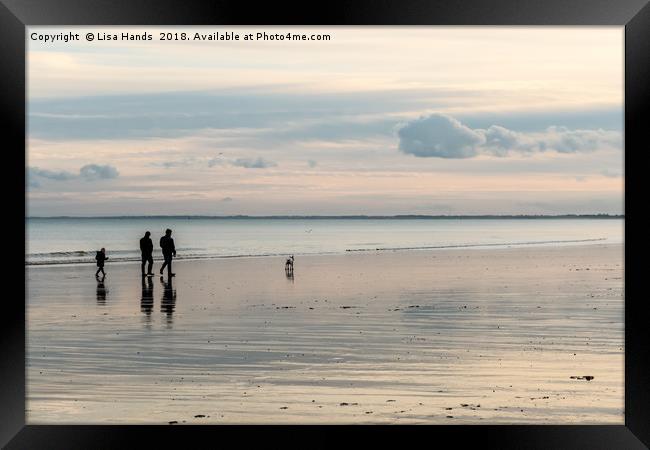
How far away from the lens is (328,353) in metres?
13.4

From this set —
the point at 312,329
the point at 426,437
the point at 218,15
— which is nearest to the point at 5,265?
the point at 218,15

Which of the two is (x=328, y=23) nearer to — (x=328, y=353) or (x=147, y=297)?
(x=328, y=353)

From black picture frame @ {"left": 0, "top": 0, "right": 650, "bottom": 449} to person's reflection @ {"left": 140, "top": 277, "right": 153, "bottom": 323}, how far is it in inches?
378

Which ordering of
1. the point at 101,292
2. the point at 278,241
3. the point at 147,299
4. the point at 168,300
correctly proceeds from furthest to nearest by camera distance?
the point at 278,241
the point at 101,292
the point at 147,299
the point at 168,300

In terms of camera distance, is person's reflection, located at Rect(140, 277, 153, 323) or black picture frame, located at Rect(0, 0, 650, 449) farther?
person's reflection, located at Rect(140, 277, 153, 323)

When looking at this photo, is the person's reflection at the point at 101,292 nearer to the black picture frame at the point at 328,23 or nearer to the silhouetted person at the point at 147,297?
the silhouetted person at the point at 147,297

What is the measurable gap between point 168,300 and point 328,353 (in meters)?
8.97

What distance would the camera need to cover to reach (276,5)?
801 cm

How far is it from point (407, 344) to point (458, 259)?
87.1 ft

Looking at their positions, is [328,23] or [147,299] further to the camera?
[147,299]

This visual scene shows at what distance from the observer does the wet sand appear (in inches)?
392

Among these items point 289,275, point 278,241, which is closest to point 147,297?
point 289,275

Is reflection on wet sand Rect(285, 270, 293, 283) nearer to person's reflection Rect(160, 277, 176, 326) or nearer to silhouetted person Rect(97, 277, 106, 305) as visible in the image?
person's reflection Rect(160, 277, 176, 326)

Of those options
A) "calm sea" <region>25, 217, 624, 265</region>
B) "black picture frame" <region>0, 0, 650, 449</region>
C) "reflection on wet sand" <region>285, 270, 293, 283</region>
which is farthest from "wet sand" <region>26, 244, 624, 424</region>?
"calm sea" <region>25, 217, 624, 265</region>
